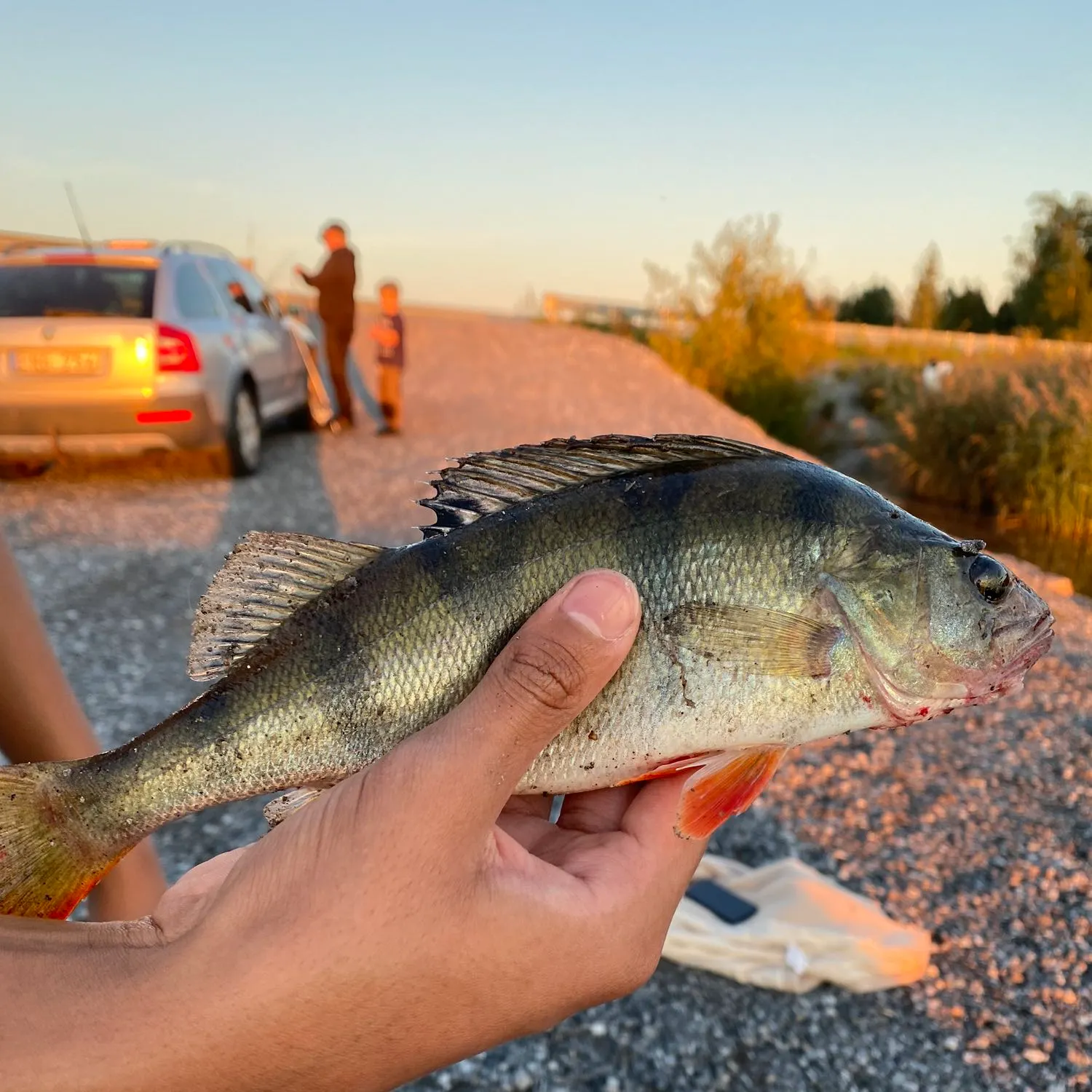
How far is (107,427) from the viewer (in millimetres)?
9234

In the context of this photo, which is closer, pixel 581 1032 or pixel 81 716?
pixel 81 716

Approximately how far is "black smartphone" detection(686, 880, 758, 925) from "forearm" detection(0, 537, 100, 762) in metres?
2.68

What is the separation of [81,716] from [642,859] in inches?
78.5

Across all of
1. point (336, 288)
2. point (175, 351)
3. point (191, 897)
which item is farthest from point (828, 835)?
point (336, 288)

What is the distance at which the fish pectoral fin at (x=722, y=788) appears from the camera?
199 centimetres

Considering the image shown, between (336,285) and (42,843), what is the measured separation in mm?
12303

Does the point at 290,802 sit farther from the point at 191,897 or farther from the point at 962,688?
the point at 962,688

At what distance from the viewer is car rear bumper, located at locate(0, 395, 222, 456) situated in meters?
9.15

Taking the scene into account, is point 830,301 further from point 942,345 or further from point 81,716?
point 81,716

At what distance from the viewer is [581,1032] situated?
3.52 meters

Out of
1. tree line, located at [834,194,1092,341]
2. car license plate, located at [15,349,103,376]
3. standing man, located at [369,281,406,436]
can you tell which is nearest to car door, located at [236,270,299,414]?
standing man, located at [369,281,406,436]

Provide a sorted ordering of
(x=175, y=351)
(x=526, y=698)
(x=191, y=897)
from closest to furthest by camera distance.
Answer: (x=526, y=698)
(x=191, y=897)
(x=175, y=351)

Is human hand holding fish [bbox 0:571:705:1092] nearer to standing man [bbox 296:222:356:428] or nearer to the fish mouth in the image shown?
the fish mouth

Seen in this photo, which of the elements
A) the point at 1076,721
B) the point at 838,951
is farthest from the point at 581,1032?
the point at 1076,721
